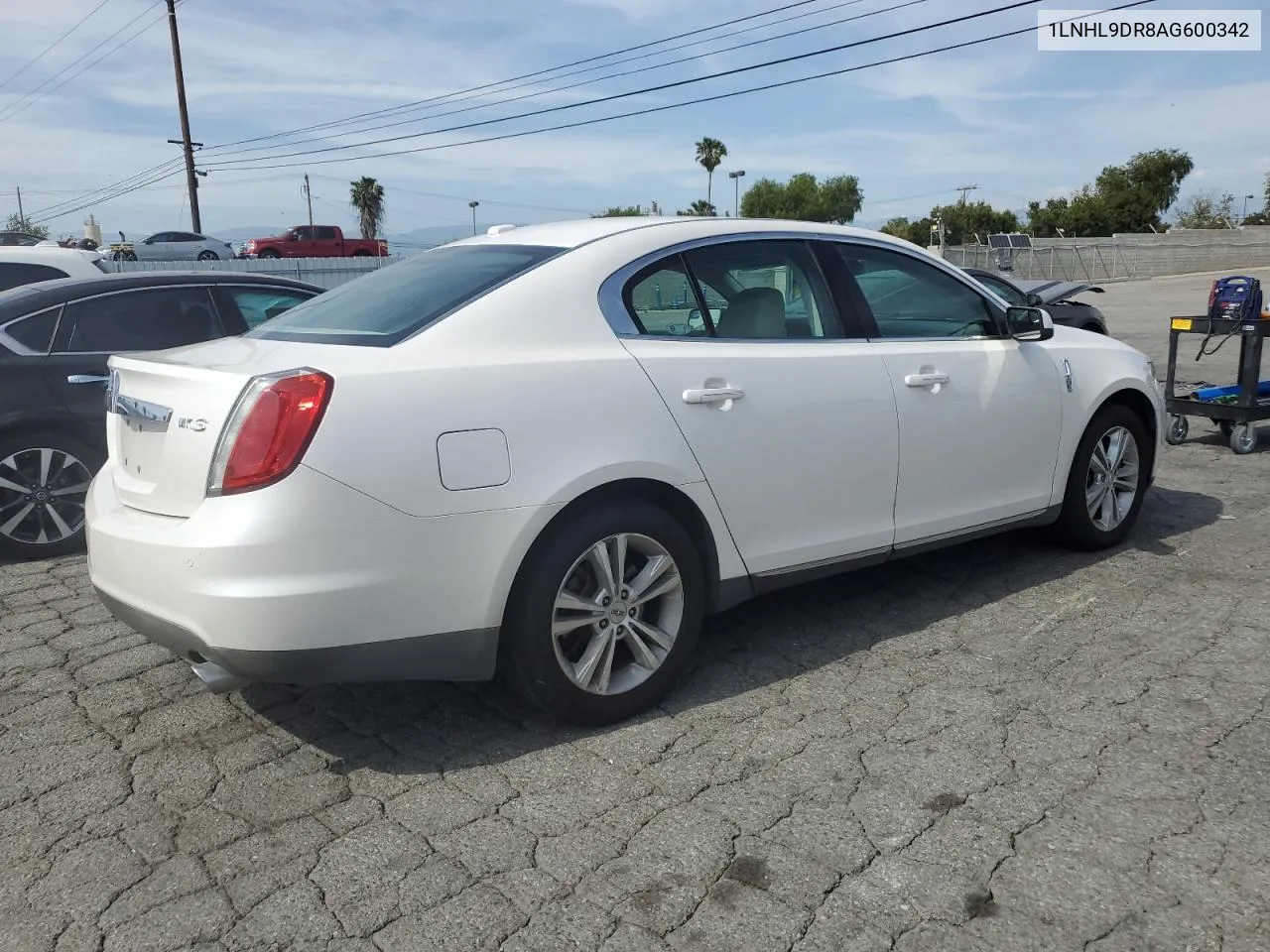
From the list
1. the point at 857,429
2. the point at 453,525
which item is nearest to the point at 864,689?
the point at 857,429

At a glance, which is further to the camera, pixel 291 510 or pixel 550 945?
pixel 291 510

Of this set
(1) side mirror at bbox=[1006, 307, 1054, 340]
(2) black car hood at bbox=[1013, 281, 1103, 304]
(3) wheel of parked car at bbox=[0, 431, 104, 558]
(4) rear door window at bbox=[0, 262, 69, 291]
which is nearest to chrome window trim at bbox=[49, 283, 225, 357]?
(3) wheel of parked car at bbox=[0, 431, 104, 558]

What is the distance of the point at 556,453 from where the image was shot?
3340 millimetres

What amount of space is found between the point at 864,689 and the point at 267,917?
215 cm

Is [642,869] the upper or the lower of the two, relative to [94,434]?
lower

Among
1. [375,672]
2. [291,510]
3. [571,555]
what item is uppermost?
[291,510]

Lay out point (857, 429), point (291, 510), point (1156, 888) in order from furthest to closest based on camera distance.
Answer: point (857, 429) → point (291, 510) → point (1156, 888)

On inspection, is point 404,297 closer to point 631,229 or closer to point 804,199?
point 631,229

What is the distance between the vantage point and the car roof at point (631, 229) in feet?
12.9

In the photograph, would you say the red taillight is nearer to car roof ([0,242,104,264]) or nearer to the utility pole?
car roof ([0,242,104,264])

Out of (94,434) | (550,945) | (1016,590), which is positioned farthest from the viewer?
(94,434)

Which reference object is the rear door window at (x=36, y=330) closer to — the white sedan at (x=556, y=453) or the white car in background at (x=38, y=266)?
the white car in background at (x=38, y=266)

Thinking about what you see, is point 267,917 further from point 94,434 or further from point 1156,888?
point 94,434

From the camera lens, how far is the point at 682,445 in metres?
3.65
